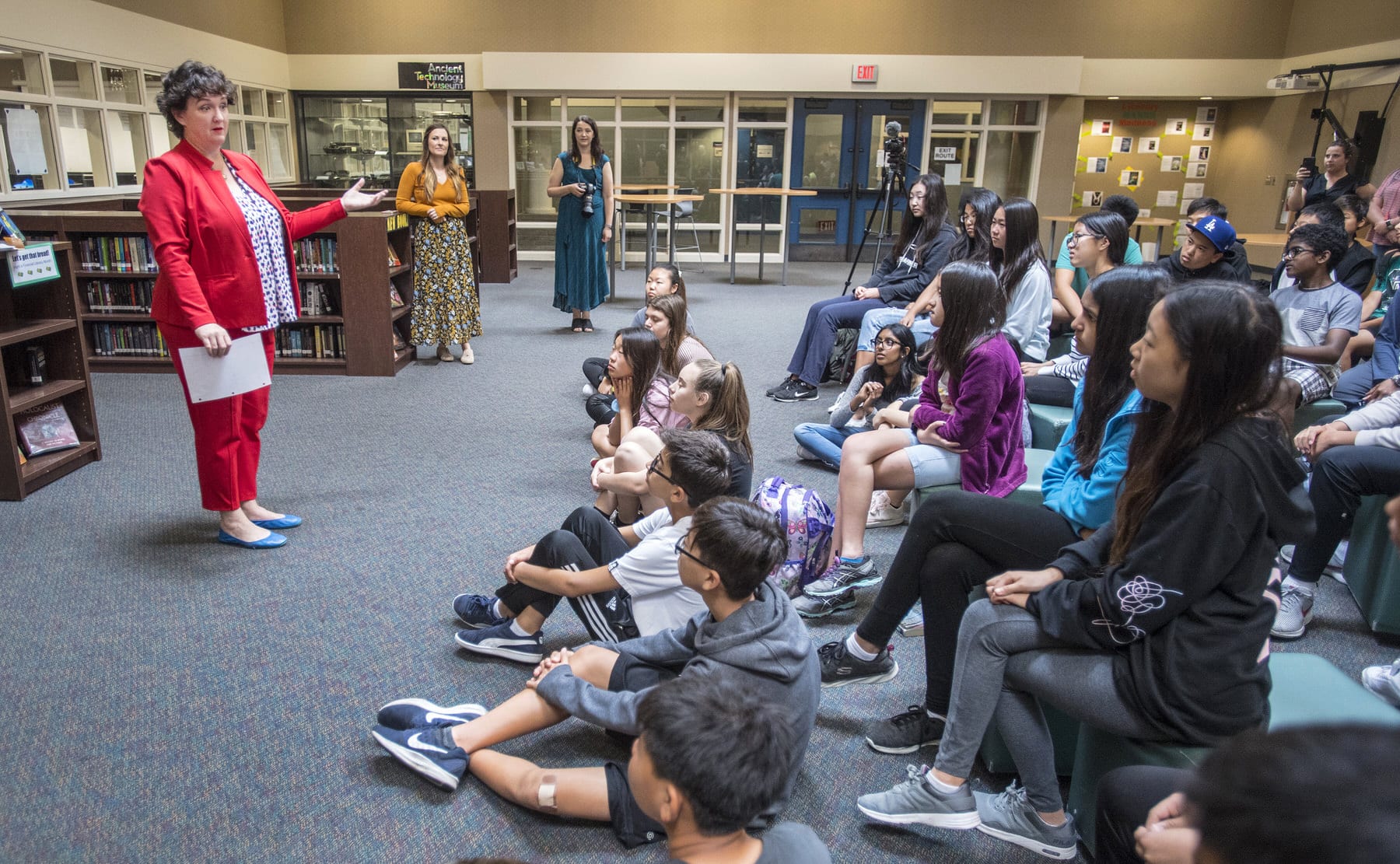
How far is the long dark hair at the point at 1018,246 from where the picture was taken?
158 inches

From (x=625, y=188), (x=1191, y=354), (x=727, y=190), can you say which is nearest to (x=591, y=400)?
(x=1191, y=354)

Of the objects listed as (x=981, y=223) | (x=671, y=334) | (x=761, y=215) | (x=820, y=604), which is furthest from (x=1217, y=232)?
(x=761, y=215)

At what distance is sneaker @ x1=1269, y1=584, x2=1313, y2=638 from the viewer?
2650mm

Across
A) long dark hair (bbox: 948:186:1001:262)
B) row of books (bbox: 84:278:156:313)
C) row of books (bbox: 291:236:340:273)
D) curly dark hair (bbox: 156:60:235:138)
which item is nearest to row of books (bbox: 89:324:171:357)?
row of books (bbox: 84:278:156:313)

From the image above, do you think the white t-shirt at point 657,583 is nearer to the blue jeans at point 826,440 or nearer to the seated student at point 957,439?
the seated student at point 957,439

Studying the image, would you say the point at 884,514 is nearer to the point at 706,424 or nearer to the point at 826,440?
the point at 826,440

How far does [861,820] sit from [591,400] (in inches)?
99.2

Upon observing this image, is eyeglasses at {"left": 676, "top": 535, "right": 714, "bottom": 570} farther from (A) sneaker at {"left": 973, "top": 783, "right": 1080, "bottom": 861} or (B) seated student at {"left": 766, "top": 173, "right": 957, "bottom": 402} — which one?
(B) seated student at {"left": 766, "top": 173, "right": 957, "bottom": 402}

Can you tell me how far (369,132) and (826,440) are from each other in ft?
30.6

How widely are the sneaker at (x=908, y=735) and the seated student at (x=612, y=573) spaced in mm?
528

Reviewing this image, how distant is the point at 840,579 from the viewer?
8.93 feet

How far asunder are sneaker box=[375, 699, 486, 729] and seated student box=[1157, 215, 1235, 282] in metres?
3.12

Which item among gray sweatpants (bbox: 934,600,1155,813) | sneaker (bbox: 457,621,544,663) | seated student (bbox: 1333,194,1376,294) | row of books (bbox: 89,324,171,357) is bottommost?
sneaker (bbox: 457,621,544,663)

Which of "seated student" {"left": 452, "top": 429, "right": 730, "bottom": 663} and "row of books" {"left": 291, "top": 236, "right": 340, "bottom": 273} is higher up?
"row of books" {"left": 291, "top": 236, "right": 340, "bottom": 273}
